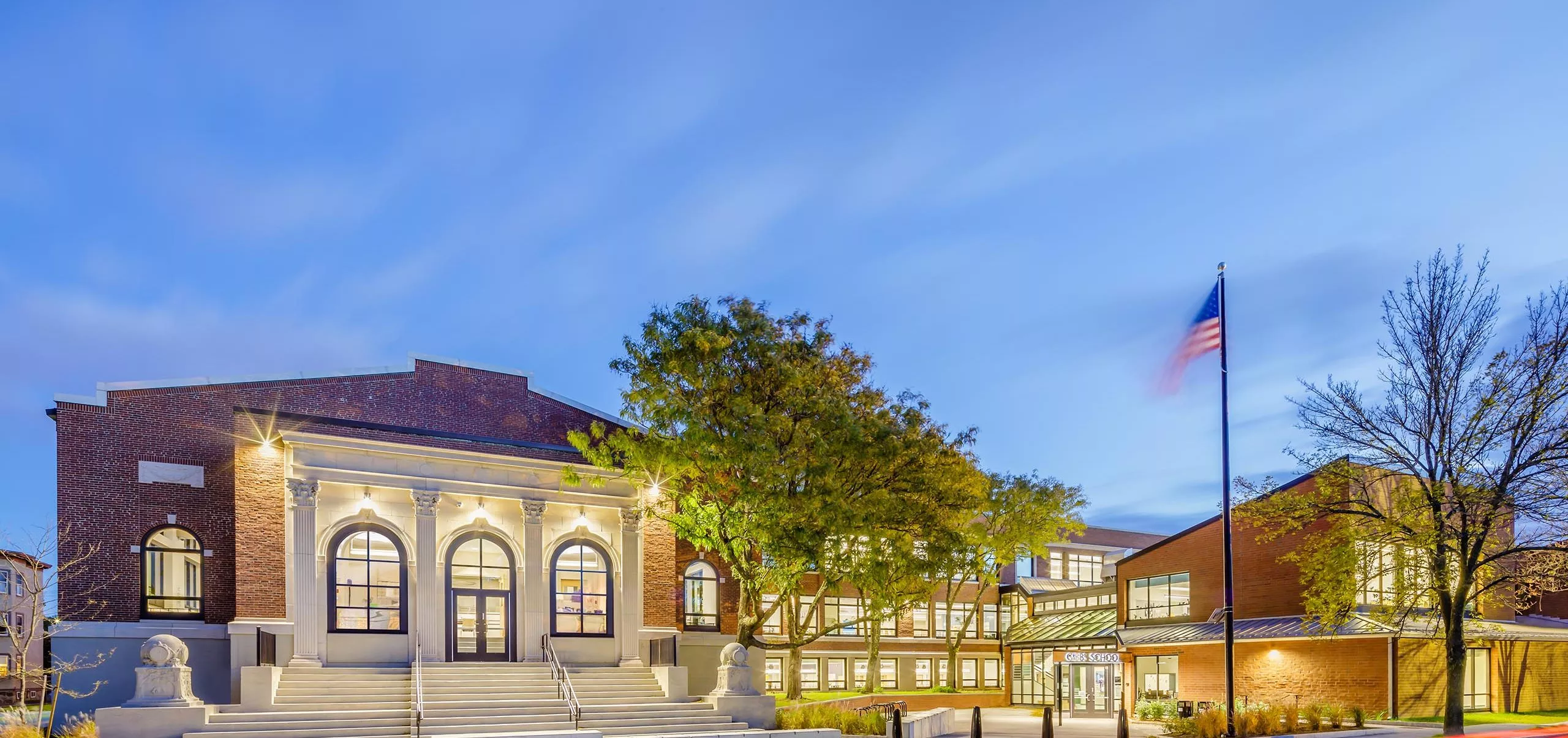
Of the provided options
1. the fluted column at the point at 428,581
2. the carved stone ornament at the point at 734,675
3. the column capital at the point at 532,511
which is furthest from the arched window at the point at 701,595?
the fluted column at the point at 428,581

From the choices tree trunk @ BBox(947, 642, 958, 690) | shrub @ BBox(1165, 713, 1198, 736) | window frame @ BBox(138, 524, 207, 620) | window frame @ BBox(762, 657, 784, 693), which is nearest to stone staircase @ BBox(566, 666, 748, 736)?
window frame @ BBox(138, 524, 207, 620)

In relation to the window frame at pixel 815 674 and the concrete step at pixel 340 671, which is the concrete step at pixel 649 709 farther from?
the window frame at pixel 815 674

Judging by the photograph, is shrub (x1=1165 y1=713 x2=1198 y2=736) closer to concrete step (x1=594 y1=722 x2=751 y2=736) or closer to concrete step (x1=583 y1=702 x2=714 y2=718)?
concrete step (x1=594 y1=722 x2=751 y2=736)

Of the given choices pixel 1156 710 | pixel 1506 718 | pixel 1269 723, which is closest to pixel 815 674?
pixel 1156 710

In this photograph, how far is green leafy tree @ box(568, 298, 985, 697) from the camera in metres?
27.2

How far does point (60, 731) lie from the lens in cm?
2381

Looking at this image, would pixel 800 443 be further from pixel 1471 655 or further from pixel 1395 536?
pixel 1471 655

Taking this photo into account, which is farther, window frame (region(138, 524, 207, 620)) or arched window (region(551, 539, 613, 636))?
arched window (region(551, 539, 613, 636))

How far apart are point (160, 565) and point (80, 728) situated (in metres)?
6.88

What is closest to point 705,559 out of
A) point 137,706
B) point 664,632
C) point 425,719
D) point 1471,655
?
point 664,632

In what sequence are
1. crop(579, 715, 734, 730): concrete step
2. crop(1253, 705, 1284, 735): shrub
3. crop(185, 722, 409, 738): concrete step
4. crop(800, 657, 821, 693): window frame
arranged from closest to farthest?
crop(185, 722, 409, 738): concrete step → crop(579, 715, 734, 730): concrete step → crop(1253, 705, 1284, 735): shrub → crop(800, 657, 821, 693): window frame

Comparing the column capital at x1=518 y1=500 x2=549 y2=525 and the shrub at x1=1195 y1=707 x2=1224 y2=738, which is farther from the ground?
the column capital at x1=518 y1=500 x2=549 y2=525

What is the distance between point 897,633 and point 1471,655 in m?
24.8

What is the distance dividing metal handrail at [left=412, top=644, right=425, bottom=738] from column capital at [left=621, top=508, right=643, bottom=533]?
655 cm
